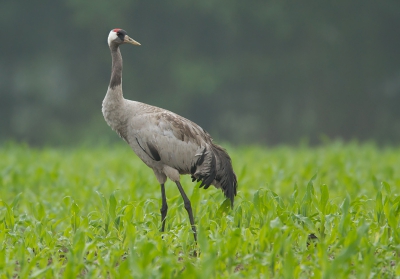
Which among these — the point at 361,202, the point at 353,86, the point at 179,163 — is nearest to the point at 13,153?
the point at 179,163

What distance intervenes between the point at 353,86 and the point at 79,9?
9.71 metres

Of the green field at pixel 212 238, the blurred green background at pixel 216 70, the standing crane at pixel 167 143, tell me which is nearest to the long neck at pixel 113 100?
the standing crane at pixel 167 143

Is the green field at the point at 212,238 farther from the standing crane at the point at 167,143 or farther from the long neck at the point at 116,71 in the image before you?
the long neck at the point at 116,71

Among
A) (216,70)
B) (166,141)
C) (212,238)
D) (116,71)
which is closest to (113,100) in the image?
(116,71)

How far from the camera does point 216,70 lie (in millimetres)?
22375

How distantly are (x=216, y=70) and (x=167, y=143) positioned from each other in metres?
17.0

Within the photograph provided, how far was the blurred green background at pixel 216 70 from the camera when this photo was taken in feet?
72.0

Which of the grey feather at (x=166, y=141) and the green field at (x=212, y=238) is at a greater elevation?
the grey feather at (x=166, y=141)

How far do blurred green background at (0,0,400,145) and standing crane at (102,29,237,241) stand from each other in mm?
16008

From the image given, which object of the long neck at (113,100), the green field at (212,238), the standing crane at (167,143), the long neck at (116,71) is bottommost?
the green field at (212,238)

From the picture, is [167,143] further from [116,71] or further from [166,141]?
[116,71]

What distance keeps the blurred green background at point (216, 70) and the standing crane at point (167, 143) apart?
1601cm

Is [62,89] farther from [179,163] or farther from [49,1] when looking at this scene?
[179,163]

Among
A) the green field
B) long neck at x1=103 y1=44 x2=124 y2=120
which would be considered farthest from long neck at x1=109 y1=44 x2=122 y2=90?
the green field
